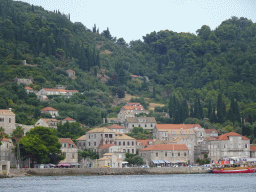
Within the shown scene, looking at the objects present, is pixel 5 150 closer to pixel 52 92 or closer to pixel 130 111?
pixel 52 92

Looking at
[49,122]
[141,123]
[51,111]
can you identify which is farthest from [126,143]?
[51,111]

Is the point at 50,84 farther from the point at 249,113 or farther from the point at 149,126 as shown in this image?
the point at 249,113

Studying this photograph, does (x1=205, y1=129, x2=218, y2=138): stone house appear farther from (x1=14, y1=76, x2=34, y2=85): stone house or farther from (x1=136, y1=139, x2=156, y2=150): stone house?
(x1=14, y1=76, x2=34, y2=85): stone house

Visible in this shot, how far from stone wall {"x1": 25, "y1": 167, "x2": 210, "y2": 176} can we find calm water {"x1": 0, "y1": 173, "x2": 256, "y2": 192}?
1501 mm

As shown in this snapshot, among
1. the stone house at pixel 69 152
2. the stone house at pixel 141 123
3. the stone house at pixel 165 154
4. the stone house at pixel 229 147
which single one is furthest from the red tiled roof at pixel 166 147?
the stone house at pixel 141 123

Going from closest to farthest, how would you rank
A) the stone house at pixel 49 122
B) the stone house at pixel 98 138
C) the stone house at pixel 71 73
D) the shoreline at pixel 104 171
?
1. the shoreline at pixel 104 171
2. the stone house at pixel 98 138
3. the stone house at pixel 49 122
4. the stone house at pixel 71 73

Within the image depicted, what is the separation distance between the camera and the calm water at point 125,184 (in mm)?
75625

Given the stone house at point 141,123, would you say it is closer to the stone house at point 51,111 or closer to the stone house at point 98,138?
the stone house at point 51,111

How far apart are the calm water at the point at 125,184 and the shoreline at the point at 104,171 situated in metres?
1.47

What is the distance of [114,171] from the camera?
328ft

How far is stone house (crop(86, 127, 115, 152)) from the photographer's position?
389 feet

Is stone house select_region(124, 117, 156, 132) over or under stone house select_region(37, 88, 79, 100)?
under

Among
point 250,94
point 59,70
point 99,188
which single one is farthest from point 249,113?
point 99,188

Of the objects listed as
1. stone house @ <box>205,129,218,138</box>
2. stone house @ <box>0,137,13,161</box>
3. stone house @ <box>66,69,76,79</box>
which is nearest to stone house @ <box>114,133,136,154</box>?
stone house @ <box>205,129,218,138</box>
